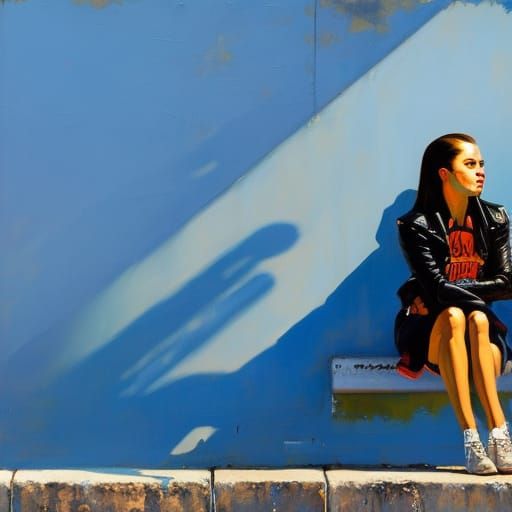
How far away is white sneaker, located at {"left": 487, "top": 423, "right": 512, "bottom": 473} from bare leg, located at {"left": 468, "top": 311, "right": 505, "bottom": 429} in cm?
4

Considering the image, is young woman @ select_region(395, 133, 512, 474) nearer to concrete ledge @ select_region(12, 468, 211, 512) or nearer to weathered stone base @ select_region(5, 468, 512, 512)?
weathered stone base @ select_region(5, 468, 512, 512)

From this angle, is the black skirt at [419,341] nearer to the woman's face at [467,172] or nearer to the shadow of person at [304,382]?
the shadow of person at [304,382]

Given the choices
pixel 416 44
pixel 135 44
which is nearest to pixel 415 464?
pixel 416 44

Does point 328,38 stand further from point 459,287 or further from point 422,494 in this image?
point 422,494

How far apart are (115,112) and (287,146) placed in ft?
2.90

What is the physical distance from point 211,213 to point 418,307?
114cm

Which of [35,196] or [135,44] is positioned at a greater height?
[135,44]

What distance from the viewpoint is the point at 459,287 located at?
5.45 m

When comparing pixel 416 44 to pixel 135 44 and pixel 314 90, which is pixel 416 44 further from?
pixel 135 44

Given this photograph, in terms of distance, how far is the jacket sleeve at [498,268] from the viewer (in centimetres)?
552

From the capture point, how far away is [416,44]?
18.5ft

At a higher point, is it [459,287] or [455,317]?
[459,287]

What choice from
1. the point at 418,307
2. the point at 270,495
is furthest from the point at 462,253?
the point at 270,495

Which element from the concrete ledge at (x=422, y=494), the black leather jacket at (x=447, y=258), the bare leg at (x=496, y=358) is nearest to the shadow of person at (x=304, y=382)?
the black leather jacket at (x=447, y=258)
